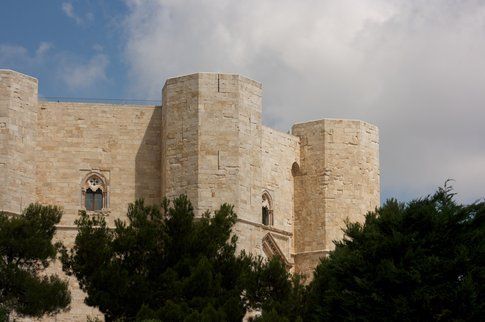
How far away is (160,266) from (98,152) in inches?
269

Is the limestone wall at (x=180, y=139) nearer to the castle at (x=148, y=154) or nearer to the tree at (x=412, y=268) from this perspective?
the castle at (x=148, y=154)

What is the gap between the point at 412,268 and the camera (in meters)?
27.2

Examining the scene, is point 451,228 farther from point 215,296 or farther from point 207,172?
point 207,172

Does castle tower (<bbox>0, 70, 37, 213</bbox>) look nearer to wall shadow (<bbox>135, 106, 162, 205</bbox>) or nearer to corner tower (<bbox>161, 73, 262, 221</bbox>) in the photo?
wall shadow (<bbox>135, 106, 162, 205</bbox>)

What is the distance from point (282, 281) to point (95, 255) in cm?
422

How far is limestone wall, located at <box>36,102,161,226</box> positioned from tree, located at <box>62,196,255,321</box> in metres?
4.78

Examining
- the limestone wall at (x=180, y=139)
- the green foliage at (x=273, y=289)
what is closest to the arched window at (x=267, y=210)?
the limestone wall at (x=180, y=139)

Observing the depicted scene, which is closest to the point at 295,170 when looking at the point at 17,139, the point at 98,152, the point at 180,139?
the point at 180,139

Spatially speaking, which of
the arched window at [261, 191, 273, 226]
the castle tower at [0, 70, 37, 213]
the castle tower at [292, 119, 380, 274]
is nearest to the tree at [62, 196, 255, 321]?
the castle tower at [0, 70, 37, 213]

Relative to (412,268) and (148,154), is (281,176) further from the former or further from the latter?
(412,268)

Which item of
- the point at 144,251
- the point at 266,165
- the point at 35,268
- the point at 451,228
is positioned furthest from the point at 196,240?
the point at 266,165

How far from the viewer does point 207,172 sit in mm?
33500

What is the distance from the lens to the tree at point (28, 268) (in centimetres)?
2786

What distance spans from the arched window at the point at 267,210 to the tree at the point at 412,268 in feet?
25.9
